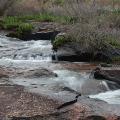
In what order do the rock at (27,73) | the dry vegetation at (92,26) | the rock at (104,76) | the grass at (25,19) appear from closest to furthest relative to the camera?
the rock at (27,73) → the rock at (104,76) → the dry vegetation at (92,26) → the grass at (25,19)

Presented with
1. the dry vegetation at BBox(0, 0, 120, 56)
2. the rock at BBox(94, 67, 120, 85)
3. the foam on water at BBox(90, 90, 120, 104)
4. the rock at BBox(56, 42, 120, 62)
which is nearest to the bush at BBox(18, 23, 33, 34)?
the dry vegetation at BBox(0, 0, 120, 56)

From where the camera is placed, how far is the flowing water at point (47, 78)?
1226cm

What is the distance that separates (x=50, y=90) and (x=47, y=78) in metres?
2.30

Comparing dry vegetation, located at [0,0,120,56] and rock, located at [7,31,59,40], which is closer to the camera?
dry vegetation, located at [0,0,120,56]

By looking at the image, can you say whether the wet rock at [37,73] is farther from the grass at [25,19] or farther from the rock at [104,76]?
the grass at [25,19]

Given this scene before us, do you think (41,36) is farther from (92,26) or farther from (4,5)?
(4,5)

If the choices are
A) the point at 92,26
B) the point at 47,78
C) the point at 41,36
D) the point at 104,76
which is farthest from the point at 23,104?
Result: the point at 41,36

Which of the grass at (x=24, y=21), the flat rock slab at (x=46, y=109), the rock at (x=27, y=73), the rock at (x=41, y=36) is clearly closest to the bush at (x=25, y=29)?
the grass at (x=24, y=21)

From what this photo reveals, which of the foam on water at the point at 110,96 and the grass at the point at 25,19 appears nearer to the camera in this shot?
the foam on water at the point at 110,96

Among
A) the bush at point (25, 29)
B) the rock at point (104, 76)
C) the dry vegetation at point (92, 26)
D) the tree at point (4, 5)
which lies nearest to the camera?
the rock at point (104, 76)

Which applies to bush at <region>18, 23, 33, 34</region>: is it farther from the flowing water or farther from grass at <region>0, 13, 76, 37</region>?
the flowing water

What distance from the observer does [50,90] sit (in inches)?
472

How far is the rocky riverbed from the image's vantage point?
32.5ft

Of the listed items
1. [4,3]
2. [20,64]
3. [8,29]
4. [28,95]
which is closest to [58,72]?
[20,64]
